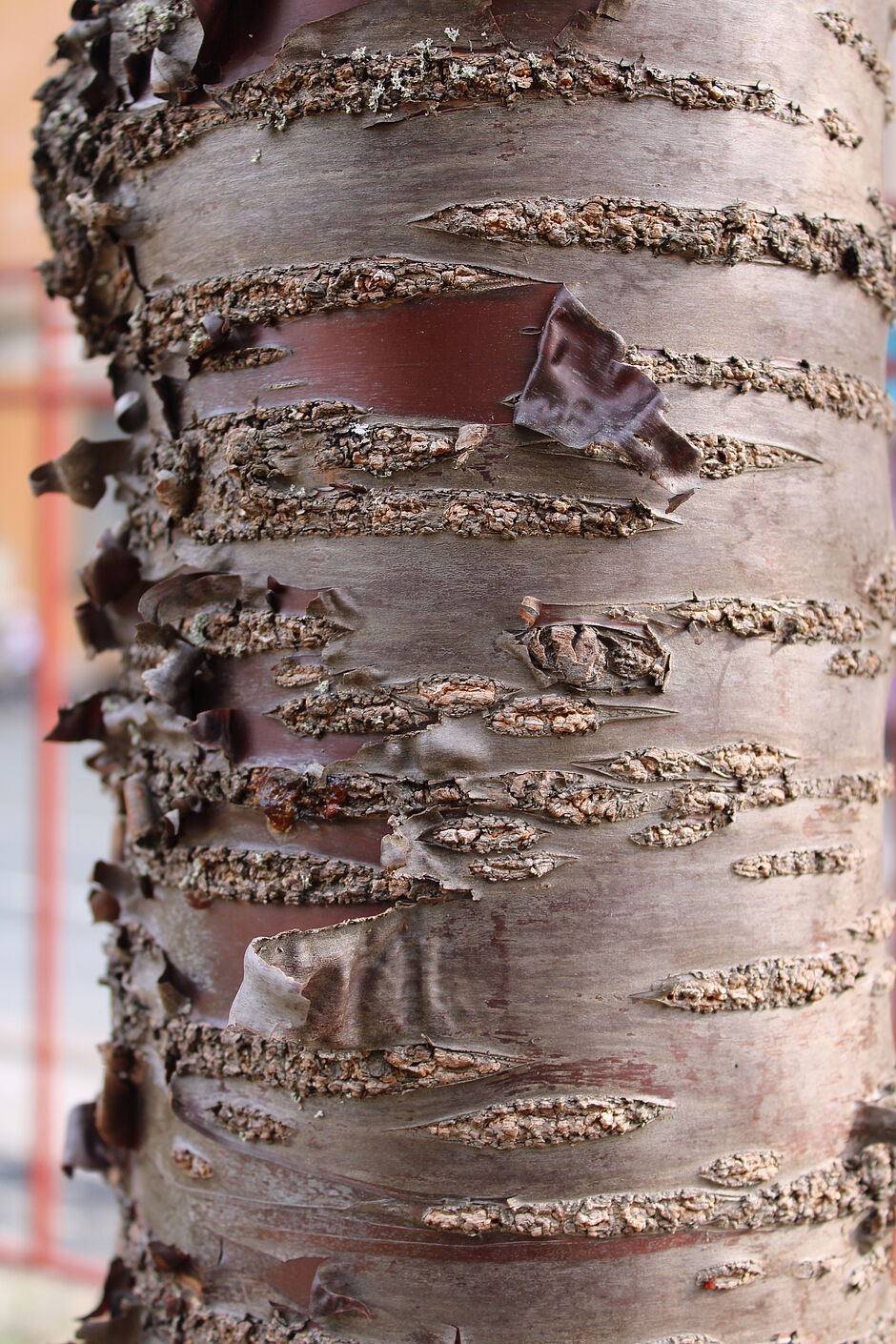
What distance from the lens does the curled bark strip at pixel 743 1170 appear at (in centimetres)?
85

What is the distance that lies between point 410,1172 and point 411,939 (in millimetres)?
163

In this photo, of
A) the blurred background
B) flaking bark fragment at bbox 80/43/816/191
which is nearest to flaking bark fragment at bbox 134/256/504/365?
flaking bark fragment at bbox 80/43/816/191

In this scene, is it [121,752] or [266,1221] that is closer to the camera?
[266,1221]

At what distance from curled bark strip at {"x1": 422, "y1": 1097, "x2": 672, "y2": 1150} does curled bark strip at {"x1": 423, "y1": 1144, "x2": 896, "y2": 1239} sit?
0.14ft

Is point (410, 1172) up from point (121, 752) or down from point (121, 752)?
down

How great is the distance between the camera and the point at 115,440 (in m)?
1.07

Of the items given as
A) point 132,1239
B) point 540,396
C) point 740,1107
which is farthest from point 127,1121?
point 540,396

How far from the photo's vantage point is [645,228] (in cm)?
84

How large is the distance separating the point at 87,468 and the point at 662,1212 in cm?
77

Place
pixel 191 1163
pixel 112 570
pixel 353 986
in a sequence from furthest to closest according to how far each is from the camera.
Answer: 1. pixel 112 570
2. pixel 191 1163
3. pixel 353 986

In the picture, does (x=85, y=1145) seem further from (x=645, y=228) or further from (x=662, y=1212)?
(x=645, y=228)

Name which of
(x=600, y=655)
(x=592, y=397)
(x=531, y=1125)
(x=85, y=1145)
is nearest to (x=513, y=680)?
(x=600, y=655)

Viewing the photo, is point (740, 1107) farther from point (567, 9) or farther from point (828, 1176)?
point (567, 9)

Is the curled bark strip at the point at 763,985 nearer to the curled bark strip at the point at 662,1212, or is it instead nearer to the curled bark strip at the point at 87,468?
the curled bark strip at the point at 662,1212
